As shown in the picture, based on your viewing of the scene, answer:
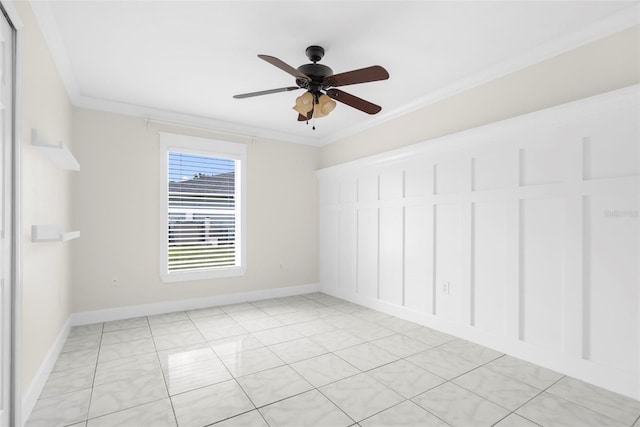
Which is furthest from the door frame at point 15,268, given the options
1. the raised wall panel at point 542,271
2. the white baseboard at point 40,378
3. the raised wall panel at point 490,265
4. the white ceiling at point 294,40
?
the raised wall panel at point 542,271

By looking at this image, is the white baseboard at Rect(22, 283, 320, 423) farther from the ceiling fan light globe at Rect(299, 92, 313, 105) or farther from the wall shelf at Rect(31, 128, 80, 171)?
the ceiling fan light globe at Rect(299, 92, 313, 105)

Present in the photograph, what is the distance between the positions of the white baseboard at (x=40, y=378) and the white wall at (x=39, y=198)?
0.12 ft

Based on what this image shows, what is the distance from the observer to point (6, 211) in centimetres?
172

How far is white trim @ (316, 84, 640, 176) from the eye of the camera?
2209 millimetres

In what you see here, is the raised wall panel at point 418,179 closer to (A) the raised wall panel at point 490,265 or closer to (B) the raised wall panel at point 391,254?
(B) the raised wall panel at point 391,254

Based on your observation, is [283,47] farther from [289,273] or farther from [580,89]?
[289,273]

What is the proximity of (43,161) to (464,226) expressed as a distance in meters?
3.64

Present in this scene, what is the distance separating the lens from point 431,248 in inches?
140

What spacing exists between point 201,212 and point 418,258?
2969 millimetres

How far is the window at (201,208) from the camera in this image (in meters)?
4.25

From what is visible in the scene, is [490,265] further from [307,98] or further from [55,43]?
[55,43]

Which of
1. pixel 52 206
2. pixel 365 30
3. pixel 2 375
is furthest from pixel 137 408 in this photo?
pixel 365 30

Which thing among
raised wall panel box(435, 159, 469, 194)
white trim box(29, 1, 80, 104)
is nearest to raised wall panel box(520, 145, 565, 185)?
raised wall panel box(435, 159, 469, 194)

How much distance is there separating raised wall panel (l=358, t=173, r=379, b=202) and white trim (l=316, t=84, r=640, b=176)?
21cm
